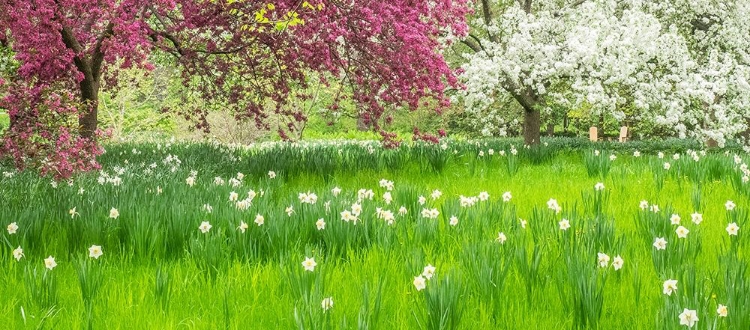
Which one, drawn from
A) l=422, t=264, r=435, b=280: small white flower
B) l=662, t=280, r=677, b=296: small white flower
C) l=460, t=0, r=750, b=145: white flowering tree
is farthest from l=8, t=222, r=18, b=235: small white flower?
l=460, t=0, r=750, b=145: white flowering tree

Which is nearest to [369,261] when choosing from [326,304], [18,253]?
[326,304]

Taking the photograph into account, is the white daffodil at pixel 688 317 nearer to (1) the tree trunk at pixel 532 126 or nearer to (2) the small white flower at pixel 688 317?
(2) the small white flower at pixel 688 317

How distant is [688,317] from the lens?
2.19m

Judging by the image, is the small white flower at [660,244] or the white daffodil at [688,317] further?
the small white flower at [660,244]

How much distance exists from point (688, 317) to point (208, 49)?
30.9 feet

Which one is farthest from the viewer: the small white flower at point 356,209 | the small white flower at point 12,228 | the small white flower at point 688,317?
the small white flower at point 356,209

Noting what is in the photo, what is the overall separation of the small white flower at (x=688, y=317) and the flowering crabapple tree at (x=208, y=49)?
526 cm

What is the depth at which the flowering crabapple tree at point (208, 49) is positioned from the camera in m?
6.02

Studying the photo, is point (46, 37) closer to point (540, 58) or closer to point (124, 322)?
point (124, 322)

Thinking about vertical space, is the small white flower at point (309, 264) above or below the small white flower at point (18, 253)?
above

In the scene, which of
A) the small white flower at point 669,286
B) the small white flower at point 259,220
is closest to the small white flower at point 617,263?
the small white flower at point 669,286

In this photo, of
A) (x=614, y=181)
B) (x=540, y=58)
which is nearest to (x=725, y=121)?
(x=540, y=58)

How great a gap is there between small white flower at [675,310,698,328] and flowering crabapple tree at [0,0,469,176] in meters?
5.26

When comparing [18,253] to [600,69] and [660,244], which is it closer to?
[660,244]
